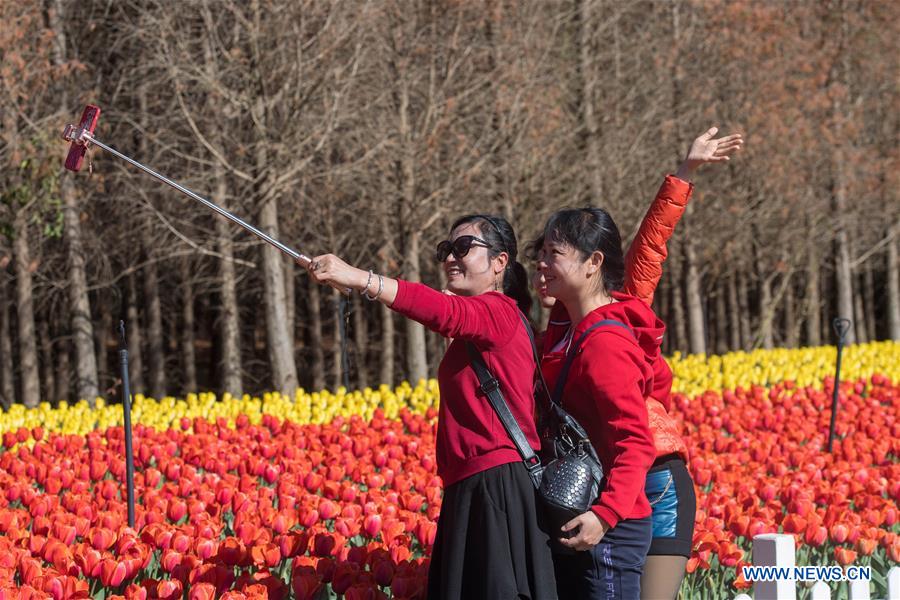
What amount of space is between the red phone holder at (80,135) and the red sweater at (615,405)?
5.31 feet

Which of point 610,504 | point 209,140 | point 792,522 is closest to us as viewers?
point 610,504

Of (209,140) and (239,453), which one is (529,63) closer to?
(209,140)

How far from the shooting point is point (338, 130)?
49.0 ft

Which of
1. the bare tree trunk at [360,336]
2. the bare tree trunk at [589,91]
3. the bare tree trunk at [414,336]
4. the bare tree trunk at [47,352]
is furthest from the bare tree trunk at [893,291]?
the bare tree trunk at [47,352]

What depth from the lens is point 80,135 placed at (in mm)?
3975

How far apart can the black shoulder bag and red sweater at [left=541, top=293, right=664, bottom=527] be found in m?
0.03

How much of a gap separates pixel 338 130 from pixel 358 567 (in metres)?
10.9

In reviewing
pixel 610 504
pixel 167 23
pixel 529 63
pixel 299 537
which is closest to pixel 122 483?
pixel 299 537

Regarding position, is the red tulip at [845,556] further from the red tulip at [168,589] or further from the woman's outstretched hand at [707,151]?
the red tulip at [168,589]

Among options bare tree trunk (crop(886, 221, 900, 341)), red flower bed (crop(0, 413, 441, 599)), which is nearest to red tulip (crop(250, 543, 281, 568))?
red flower bed (crop(0, 413, 441, 599))

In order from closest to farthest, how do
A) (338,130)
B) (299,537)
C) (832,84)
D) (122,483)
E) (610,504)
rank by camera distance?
(610,504)
(299,537)
(122,483)
(338,130)
(832,84)

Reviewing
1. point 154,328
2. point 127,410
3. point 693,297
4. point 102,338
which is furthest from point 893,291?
point 127,410

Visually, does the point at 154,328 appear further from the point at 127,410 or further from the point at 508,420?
the point at 508,420

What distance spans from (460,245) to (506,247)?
17 centimetres
